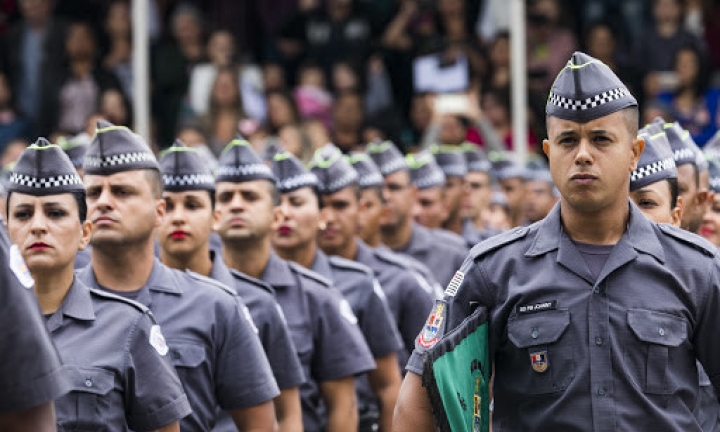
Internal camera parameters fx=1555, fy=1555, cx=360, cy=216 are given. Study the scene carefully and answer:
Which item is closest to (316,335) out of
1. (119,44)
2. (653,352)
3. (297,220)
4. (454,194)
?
(297,220)

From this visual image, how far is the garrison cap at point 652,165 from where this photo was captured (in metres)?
6.88

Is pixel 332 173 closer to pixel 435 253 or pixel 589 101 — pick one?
pixel 435 253

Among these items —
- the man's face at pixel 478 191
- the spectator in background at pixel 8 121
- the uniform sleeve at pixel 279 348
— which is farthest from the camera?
the spectator in background at pixel 8 121

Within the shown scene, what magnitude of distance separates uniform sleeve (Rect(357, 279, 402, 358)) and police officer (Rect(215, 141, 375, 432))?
549 mm

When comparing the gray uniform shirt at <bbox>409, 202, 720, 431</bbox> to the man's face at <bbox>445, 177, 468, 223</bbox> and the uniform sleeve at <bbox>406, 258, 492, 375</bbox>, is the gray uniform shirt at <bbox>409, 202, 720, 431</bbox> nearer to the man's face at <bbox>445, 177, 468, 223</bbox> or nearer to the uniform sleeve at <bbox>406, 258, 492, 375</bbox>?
the uniform sleeve at <bbox>406, 258, 492, 375</bbox>

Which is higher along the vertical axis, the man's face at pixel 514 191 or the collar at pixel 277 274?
the collar at pixel 277 274

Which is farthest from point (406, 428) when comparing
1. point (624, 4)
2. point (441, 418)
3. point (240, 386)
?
point (624, 4)

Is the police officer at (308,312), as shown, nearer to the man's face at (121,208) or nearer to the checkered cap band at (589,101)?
the man's face at (121,208)

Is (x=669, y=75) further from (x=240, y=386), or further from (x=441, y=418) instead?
(x=441, y=418)

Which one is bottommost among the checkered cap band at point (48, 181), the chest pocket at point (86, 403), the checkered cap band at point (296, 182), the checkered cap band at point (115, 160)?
the chest pocket at point (86, 403)

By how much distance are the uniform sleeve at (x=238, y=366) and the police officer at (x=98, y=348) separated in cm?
75

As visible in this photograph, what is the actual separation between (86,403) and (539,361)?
1660 millimetres

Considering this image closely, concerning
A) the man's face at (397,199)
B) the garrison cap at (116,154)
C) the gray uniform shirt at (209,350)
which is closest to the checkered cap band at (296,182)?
the man's face at (397,199)

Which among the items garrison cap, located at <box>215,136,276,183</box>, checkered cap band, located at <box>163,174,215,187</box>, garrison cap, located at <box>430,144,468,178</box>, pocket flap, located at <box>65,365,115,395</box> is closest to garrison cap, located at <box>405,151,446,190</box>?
garrison cap, located at <box>430,144,468,178</box>
